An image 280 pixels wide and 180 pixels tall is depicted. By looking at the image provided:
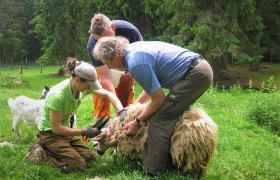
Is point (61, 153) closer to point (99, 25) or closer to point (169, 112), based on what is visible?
point (169, 112)

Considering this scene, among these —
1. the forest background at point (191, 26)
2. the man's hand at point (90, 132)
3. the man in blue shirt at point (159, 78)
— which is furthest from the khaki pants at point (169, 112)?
the forest background at point (191, 26)

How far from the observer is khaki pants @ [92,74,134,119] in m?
6.06

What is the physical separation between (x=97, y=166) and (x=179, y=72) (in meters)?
1.66

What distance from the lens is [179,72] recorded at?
450 centimetres

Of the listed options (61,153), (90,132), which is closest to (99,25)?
(90,132)

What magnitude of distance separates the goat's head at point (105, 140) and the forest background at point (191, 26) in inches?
523

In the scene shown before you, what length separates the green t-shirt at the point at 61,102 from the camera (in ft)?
15.8

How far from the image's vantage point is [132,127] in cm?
488

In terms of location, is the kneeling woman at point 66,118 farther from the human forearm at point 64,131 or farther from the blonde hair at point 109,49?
the blonde hair at point 109,49

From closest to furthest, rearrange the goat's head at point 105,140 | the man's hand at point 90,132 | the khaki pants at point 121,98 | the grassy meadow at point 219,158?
the grassy meadow at point 219,158, the man's hand at point 90,132, the goat's head at point 105,140, the khaki pants at point 121,98

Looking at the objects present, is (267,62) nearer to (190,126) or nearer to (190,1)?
(190,1)

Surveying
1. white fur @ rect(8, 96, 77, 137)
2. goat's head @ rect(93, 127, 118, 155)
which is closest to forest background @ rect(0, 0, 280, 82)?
white fur @ rect(8, 96, 77, 137)

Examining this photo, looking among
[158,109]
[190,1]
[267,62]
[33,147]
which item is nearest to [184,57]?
[158,109]

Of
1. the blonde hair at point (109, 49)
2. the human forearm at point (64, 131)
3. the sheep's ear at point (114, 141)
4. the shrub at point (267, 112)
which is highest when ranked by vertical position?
the blonde hair at point (109, 49)
